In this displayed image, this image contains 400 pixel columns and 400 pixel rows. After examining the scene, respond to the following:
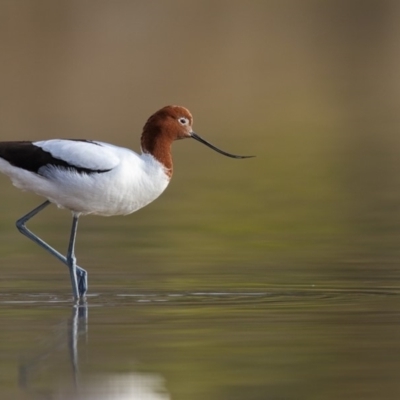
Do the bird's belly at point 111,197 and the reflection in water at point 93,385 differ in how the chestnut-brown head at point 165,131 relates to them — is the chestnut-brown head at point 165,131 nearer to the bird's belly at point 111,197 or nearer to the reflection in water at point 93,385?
the bird's belly at point 111,197

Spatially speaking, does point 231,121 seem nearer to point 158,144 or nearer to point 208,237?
point 208,237

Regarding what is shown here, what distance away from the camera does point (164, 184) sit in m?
10.8

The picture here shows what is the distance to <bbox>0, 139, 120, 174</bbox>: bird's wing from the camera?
411 inches

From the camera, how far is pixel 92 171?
34.3 ft

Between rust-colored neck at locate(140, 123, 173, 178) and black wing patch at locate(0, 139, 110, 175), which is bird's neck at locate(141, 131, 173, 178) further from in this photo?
black wing patch at locate(0, 139, 110, 175)

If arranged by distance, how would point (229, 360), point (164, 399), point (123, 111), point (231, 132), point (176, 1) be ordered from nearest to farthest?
1. point (164, 399)
2. point (229, 360)
3. point (231, 132)
4. point (123, 111)
5. point (176, 1)

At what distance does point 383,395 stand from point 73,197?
157 inches

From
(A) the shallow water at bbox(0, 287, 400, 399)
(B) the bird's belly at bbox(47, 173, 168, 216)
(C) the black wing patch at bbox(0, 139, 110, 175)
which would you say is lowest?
(A) the shallow water at bbox(0, 287, 400, 399)

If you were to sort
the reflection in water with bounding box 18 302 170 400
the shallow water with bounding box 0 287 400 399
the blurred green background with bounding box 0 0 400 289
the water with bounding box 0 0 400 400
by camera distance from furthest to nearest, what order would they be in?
the blurred green background with bounding box 0 0 400 289, the water with bounding box 0 0 400 400, the shallow water with bounding box 0 287 400 399, the reflection in water with bounding box 18 302 170 400

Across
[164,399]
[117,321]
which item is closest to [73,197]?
[117,321]

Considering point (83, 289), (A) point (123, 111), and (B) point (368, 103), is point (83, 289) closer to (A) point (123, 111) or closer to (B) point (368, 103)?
(A) point (123, 111)

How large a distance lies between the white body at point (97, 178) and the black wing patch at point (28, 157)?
3cm

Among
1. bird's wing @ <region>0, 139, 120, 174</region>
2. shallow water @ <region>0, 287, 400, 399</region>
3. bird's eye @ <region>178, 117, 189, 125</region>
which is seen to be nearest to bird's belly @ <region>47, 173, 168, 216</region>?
bird's wing @ <region>0, 139, 120, 174</region>

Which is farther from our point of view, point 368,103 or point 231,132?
point 368,103
